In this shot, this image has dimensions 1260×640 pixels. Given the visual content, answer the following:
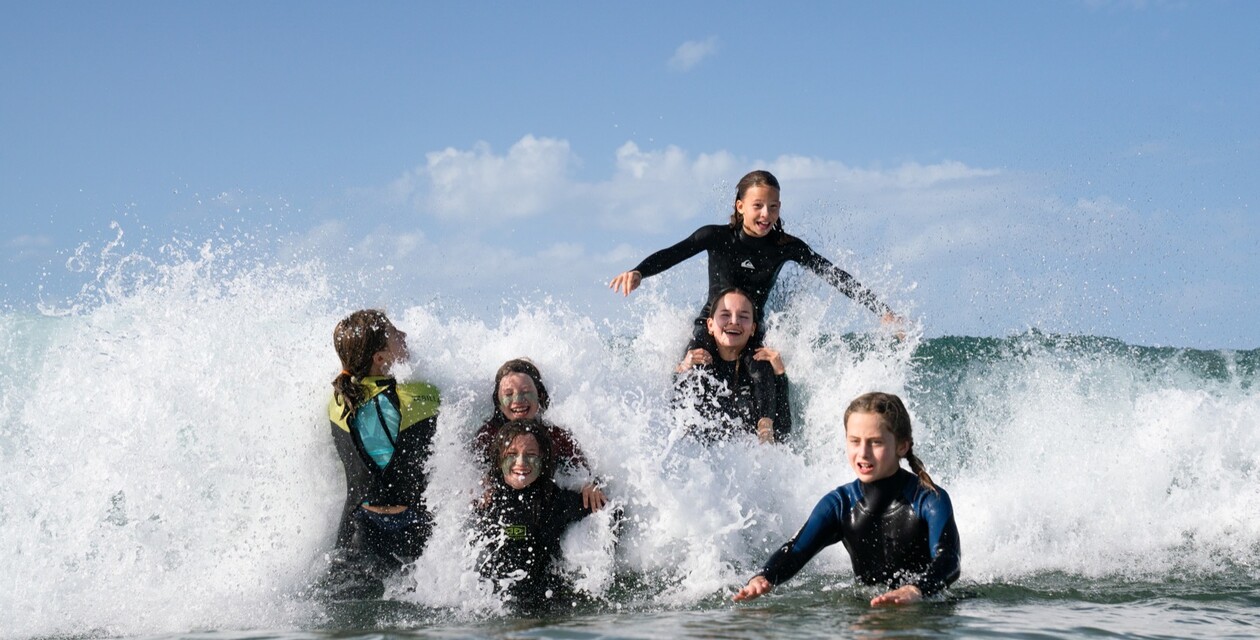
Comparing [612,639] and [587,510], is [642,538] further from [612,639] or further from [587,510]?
[612,639]

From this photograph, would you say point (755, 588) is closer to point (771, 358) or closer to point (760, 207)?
point (771, 358)

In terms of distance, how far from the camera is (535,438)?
5016 millimetres

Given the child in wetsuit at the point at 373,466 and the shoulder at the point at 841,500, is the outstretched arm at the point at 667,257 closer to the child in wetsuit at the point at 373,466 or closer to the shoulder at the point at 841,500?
the child in wetsuit at the point at 373,466

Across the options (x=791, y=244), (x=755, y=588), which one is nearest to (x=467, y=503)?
(x=755, y=588)

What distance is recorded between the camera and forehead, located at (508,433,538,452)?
16.3 ft

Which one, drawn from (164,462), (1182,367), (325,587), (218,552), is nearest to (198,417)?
(164,462)

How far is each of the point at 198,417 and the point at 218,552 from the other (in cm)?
80

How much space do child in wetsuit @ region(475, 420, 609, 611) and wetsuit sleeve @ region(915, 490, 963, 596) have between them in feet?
5.58

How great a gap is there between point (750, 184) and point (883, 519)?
2513mm

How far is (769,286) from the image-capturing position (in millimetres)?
6820

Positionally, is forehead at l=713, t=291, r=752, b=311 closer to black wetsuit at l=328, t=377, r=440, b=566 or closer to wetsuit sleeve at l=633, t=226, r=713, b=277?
wetsuit sleeve at l=633, t=226, r=713, b=277

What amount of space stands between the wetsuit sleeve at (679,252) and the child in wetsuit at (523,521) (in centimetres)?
179

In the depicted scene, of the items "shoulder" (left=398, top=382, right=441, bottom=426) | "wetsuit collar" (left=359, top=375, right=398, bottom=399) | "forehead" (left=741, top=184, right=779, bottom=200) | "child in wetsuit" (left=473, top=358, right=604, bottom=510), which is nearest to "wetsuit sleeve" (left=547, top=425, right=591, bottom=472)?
"child in wetsuit" (left=473, top=358, right=604, bottom=510)

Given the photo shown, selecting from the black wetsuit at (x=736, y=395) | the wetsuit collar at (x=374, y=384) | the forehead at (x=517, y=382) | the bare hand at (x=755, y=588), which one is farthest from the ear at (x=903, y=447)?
the wetsuit collar at (x=374, y=384)
